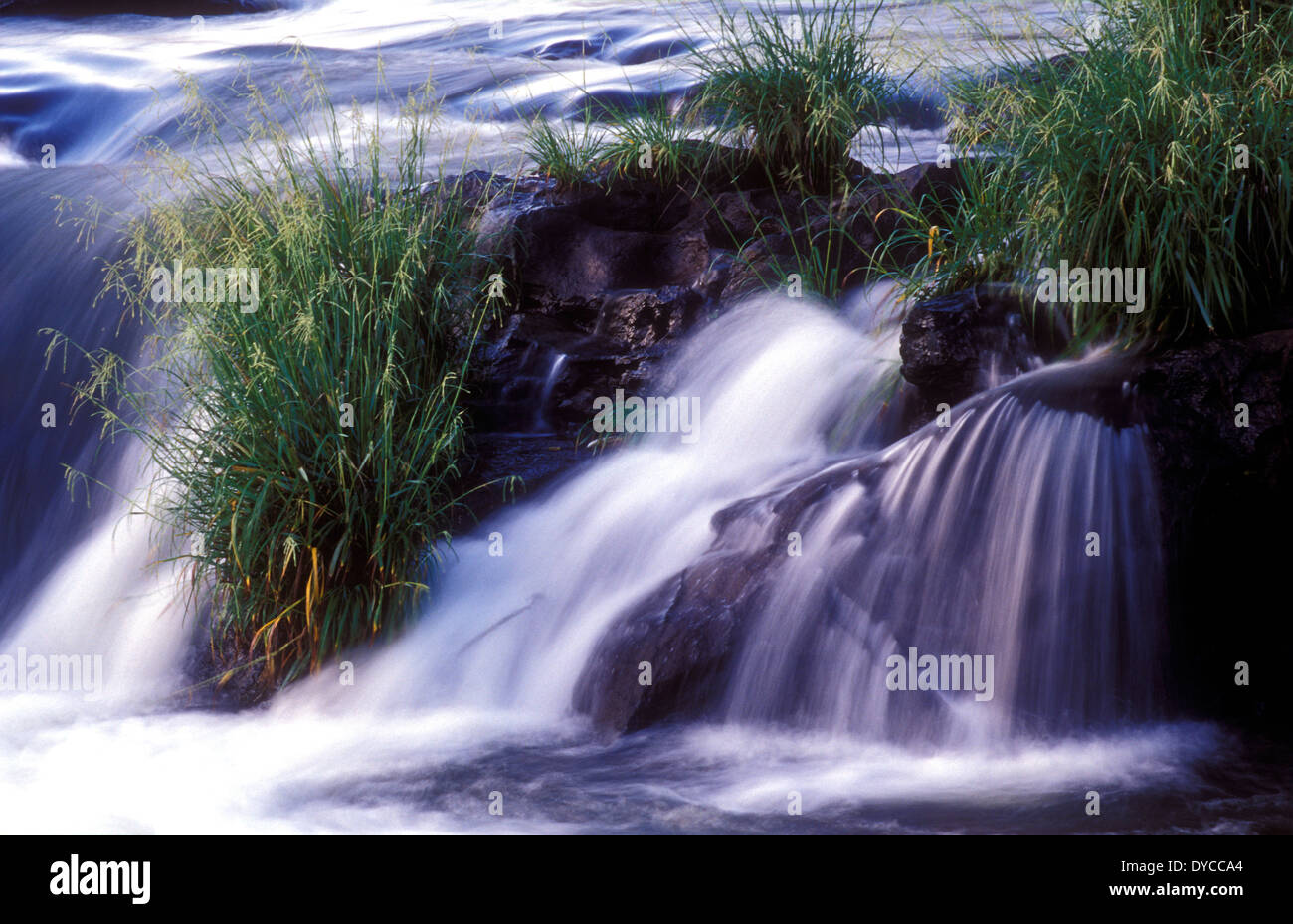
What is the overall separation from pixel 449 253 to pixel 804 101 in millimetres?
1465

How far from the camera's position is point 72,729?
3.16 m

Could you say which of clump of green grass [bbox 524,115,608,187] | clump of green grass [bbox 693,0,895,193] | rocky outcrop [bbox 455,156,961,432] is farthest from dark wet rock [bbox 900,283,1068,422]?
Result: clump of green grass [bbox 524,115,608,187]

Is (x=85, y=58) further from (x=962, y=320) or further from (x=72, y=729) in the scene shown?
(x=962, y=320)

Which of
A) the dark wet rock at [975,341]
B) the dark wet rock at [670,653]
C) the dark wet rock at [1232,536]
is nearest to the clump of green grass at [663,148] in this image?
the dark wet rock at [975,341]

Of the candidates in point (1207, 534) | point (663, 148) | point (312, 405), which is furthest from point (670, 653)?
point (663, 148)

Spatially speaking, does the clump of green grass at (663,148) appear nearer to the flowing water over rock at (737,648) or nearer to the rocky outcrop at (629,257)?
the rocky outcrop at (629,257)

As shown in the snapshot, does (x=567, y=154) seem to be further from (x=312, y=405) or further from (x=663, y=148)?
(x=312, y=405)

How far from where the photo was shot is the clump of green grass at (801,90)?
4.29 meters

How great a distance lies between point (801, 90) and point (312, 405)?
Answer: 2234 millimetres

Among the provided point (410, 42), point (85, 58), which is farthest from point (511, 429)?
point (85, 58)

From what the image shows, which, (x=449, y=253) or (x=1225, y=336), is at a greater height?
(x=449, y=253)

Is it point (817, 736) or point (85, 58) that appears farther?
point (85, 58)

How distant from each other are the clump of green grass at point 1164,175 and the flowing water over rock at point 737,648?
301 millimetres

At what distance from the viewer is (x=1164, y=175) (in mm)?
2975
